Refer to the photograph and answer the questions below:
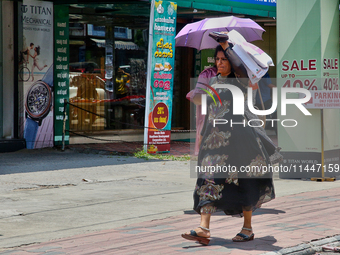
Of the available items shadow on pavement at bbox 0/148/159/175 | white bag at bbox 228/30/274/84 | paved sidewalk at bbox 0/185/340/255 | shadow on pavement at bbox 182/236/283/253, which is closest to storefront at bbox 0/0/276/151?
shadow on pavement at bbox 0/148/159/175

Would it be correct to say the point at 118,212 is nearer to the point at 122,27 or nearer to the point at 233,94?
the point at 233,94

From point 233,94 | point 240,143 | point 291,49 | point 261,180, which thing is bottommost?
point 261,180

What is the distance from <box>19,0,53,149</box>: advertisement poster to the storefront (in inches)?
0.9

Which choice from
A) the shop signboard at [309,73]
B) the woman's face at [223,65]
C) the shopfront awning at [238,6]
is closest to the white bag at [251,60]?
the woman's face at [223,65]

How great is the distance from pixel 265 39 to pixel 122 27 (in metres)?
5.71

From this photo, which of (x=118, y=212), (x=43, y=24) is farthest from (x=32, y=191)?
(x=43, y=24)

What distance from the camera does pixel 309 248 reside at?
5.37 metres

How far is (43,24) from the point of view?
1308 cm

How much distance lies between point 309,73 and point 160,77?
13.8 feet

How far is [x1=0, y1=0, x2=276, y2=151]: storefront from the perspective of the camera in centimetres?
1296

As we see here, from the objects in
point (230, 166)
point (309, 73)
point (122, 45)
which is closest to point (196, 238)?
point (230, 166)

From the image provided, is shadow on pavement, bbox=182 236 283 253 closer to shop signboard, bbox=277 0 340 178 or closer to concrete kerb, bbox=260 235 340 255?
concrete kerb, bbox=260 235 340 255

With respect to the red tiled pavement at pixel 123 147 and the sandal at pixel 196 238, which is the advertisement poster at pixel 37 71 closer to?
the red tiled pavement at pixel 123 147

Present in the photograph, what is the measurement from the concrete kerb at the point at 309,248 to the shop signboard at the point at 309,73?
416cm
